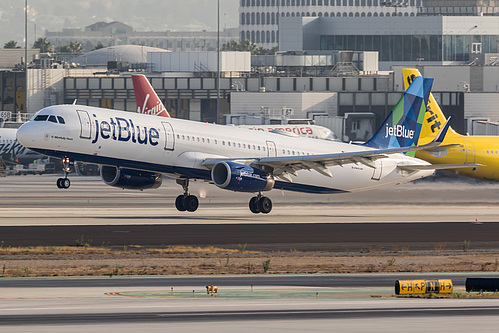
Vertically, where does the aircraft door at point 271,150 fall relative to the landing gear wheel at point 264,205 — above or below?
above

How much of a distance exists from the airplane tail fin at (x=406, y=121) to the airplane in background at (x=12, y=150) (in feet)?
149

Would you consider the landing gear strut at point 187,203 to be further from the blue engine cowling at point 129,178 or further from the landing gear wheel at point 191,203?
the blue engine cowling at point 129,178

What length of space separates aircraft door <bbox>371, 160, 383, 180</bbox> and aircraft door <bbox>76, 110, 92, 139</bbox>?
1838cm

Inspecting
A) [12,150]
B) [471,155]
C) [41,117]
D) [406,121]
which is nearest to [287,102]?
[12,150]

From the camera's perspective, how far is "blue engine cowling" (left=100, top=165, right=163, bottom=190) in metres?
58.2

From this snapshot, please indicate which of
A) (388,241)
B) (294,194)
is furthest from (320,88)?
(388,241)

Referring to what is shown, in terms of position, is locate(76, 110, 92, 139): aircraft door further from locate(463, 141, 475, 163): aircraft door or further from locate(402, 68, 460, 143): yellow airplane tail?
locate(463, 141, 475, 163): aircraft door

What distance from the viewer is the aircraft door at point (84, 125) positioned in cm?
5334

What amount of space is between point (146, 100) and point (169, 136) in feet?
95.8

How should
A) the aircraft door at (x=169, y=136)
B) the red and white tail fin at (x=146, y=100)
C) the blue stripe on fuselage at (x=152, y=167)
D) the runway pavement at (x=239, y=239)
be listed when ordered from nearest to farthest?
the runway pavement at (x=239, y=239) → the blue stripe on fuselage at (x=152, y=167) → the aircraft door at (x=169, y=136) → the red and white tail fin at (x=146, y=100)

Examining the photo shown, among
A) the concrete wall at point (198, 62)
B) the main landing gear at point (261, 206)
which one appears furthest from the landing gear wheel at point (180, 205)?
the concrete wall at point (198, 62)

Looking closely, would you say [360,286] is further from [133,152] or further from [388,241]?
[133,152]

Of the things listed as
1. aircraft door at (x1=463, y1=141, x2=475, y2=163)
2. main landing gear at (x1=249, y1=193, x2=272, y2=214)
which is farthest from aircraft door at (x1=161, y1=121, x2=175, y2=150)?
aircraft door at (x1=463, y1=141, x2=475, y2=163)

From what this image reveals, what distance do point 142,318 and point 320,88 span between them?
9517 centimetres
